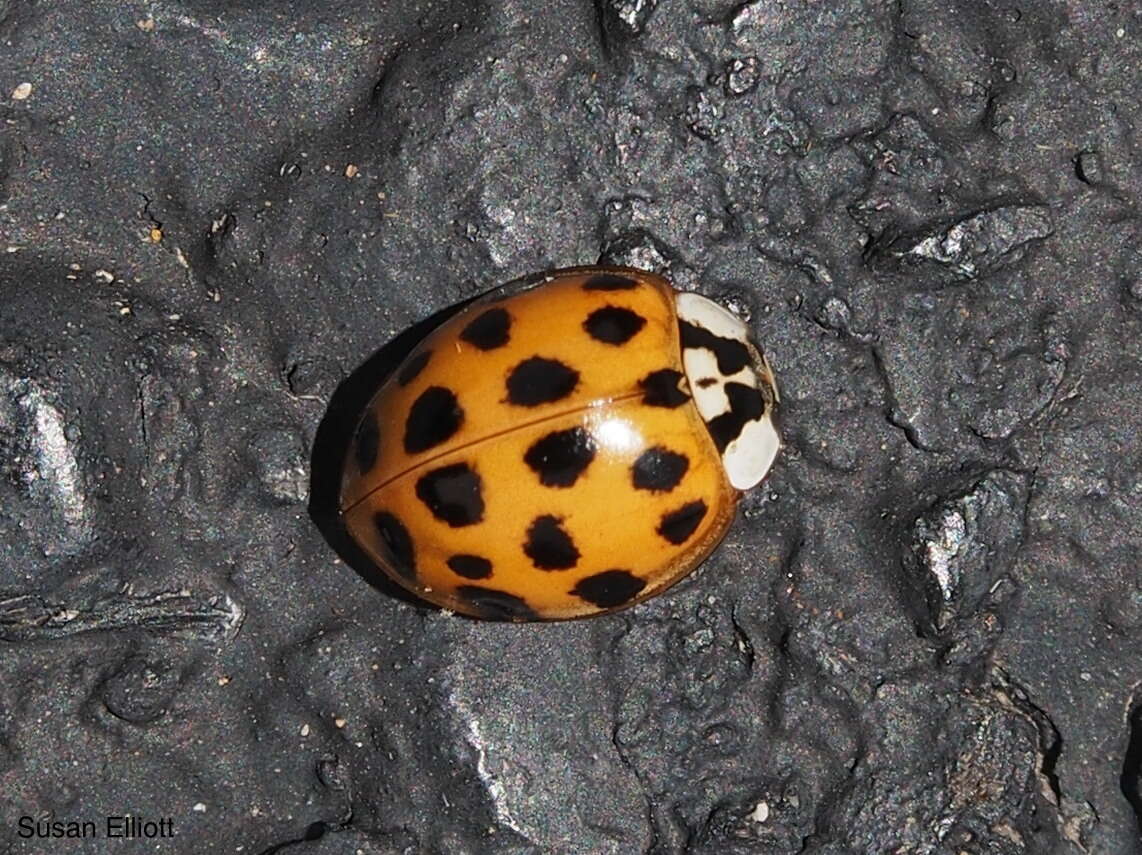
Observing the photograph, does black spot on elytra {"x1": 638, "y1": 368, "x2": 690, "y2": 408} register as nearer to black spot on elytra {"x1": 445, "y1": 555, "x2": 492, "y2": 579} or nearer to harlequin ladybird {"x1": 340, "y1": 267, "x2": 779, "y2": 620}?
harlequin ladybird {"x1": 340, "y1": 267, "x2": 779, "y2": 620}

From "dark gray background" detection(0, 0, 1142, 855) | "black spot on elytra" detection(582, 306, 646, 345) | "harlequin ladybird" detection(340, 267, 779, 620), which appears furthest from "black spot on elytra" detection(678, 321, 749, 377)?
"dark gray background" detection(0, 0, 1142, 855)

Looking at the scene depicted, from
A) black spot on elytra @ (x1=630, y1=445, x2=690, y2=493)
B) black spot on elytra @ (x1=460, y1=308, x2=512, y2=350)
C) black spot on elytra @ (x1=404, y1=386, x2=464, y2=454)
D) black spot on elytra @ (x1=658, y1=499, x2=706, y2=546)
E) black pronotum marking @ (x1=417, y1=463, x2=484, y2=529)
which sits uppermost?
black spot on elytra @ (x1=460, y1=308, x2=512, y2=350)

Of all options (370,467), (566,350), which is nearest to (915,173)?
(566,350)

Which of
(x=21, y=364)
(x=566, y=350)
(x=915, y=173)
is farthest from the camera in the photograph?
(x=915, y=173)

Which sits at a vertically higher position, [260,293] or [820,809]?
[260,293]

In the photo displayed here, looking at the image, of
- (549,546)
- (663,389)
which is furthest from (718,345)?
(549,546)

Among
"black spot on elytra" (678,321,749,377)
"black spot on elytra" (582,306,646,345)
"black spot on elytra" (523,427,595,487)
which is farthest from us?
"black spot on elytra" (678,321,749,377)

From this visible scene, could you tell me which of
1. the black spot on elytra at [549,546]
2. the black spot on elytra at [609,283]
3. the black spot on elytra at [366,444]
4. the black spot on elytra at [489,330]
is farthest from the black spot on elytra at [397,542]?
the black spot on elytra at [609,283]

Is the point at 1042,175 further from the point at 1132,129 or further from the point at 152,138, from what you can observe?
the point at 152,138
